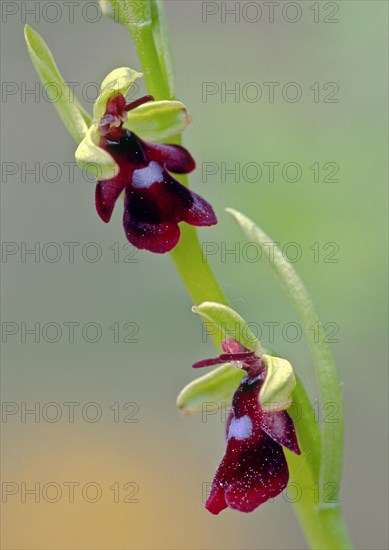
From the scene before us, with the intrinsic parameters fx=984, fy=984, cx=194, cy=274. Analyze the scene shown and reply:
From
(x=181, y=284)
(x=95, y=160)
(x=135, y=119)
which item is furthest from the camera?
(x=181, y=284)

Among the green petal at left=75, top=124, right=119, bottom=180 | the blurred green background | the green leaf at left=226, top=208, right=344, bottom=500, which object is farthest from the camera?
the blurred green background

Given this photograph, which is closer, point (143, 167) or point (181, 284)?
point (143, 167)

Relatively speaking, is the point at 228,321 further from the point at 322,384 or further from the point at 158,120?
the point at 158,120

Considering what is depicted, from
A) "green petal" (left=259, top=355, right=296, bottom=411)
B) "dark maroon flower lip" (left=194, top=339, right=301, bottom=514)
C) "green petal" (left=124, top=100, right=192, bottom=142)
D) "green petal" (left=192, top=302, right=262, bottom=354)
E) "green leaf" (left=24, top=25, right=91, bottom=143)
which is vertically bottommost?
"dark maroon flower lip" (left=194, top=339, right=301, bottom=514)

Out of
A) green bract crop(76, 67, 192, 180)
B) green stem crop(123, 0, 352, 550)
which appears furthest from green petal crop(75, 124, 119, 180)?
green stem crop(123, 0, 352, 550)

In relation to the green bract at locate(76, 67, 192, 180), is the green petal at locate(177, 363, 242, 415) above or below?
below

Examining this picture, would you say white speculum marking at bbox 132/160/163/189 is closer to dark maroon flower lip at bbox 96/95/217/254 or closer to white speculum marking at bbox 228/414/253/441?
dark maroon flower lip at bbox 96/95/217/254

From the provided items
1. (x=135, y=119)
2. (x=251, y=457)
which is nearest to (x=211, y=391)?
(x=251, y=457)

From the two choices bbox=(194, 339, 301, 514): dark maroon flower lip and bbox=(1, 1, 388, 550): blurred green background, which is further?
bbox=(1, 1, 388, 550): blurred green background
